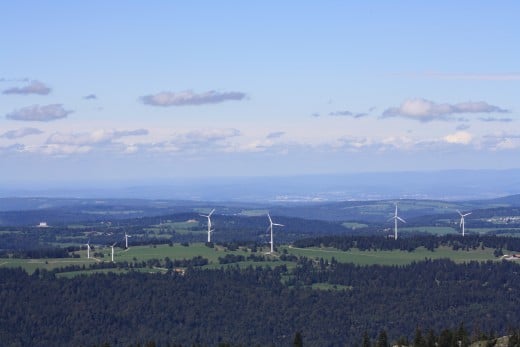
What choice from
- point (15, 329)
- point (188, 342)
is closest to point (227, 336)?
point (188, 342)

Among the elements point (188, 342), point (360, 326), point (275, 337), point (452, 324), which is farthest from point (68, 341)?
point (452, 324)

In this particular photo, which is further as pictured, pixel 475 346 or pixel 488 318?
pixel 488 318

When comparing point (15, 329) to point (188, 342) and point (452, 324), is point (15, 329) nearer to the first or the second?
point (188, 342)

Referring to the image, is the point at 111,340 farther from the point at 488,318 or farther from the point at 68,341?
the point at 488,318

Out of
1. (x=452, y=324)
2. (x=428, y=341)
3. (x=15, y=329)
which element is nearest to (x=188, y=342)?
→ (x=15, y=329)

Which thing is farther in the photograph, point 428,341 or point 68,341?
point 68,341

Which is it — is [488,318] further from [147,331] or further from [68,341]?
[68,341]

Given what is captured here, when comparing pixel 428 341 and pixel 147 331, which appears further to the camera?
pixel 147 331
